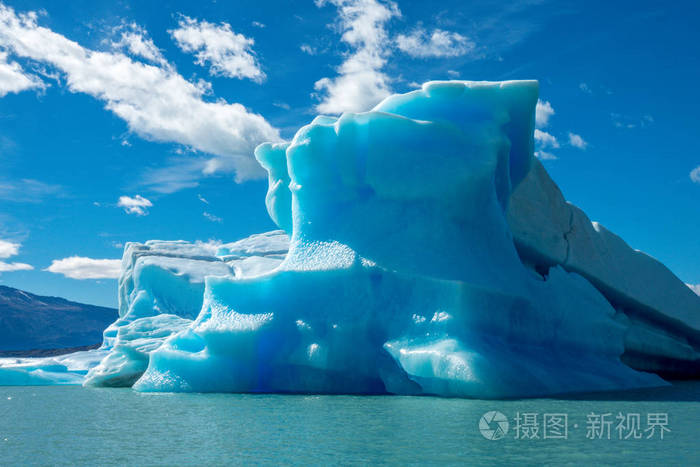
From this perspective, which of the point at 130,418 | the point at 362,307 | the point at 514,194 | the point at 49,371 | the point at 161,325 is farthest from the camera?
the point at 49,371

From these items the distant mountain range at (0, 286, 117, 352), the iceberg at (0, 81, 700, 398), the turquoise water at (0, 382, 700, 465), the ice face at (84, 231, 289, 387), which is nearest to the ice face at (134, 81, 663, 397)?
the iceberg at (0, 81, 700, 398)

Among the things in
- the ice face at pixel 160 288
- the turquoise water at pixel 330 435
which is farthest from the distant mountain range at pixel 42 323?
the turquoise water at pixel 330 435

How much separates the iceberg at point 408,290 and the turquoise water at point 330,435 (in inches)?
40.5

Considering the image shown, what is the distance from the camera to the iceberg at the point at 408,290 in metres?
6.09

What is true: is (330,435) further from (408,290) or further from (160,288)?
(160,288)

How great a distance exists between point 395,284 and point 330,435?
3.37 meters

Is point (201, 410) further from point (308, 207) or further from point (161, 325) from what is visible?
point (161, 325)

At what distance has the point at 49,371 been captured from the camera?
1401 centimetres

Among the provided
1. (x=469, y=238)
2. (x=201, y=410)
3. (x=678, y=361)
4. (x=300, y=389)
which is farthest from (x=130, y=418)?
(x=678, y=361)

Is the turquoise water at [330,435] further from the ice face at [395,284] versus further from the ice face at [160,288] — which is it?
the ice face at [160,288]

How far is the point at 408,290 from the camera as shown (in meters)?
6.42

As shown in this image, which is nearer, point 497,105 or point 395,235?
point 395,235

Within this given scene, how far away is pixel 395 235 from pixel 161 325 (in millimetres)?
6360

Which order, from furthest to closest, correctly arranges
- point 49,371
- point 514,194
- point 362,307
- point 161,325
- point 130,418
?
point 49,371 < point 161,325 < point 514,194 < point 362,307 < point 130,418
